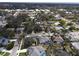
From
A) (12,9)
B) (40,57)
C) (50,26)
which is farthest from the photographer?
(12,9)

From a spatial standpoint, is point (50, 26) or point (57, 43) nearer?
point (57, 43)

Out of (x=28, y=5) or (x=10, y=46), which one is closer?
(x=10, y=46)

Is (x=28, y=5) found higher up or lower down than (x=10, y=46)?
higher up

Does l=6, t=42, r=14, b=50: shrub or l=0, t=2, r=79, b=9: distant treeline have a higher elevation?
l=0, t=2, r=79, b=9: distant treeline

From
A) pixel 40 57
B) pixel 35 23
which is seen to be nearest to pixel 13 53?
pixel 40 57

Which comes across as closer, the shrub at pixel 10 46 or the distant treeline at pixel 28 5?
the shrub at pixel 10 46

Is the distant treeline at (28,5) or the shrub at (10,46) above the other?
the distant treeline at (28,5)

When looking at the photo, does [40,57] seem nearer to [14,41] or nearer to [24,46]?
[24,46]

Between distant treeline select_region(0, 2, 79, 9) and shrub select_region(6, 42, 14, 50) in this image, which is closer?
shrub select_region(6, 42, 14, 50)

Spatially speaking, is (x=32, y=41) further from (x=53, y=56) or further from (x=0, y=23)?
(x=0, y=23)

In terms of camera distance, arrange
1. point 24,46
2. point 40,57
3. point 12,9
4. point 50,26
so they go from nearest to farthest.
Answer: point 40,57, point 24,46, point 50,26, point 12,9

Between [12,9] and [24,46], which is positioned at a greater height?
[12,9]
